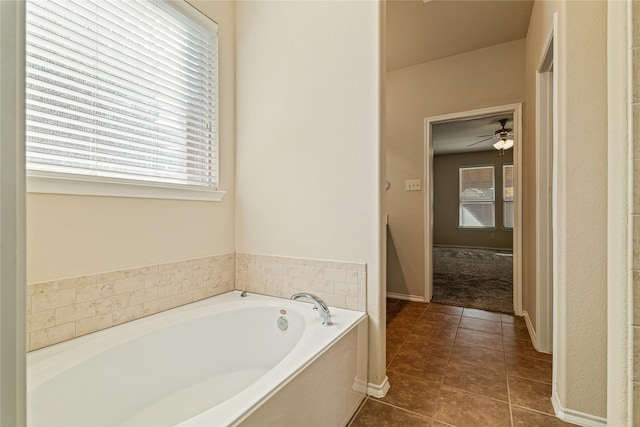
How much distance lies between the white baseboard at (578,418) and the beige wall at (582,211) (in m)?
0.01

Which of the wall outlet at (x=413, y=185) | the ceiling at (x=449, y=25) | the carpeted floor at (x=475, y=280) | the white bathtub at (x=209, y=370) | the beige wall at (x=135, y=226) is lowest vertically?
the carpeted floor at (x=475, y=280)

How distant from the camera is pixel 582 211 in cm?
130

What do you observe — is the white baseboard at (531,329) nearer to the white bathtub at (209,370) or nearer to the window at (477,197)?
the white bathtub at (209,370)

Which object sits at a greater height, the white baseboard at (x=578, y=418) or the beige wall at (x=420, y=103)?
the beige wall at (x=420, y=103)

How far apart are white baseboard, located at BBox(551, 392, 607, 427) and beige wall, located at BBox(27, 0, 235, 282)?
78.2 inches

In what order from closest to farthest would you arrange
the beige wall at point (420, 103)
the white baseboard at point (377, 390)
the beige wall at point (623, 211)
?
the beige wall at point (623, 211) < the white baseboard at point (377, 390) < the beige wall at point (420, 103)

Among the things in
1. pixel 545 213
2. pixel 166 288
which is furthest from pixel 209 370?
pixel 545 213

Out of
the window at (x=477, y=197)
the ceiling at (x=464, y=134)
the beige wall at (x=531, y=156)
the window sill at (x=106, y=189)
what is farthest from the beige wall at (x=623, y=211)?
the window at (x=477, y=197)

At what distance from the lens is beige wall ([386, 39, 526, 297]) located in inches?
109

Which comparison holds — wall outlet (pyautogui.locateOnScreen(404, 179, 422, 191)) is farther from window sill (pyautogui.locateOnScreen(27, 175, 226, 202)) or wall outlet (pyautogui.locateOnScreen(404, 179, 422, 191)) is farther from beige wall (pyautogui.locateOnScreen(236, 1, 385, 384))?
window sill (pyautogui.locateOnScreen(27, 175, 226, 202))

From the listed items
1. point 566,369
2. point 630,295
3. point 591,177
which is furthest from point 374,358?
point 591,177

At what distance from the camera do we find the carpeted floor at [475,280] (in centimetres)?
301

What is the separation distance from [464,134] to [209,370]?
5.53m

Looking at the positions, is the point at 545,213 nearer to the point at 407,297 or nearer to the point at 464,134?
the point at 407,297
